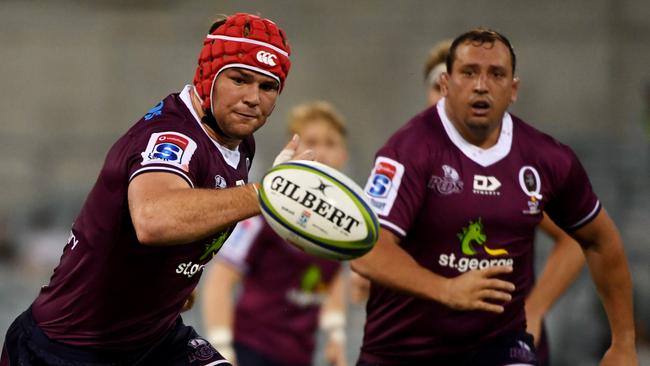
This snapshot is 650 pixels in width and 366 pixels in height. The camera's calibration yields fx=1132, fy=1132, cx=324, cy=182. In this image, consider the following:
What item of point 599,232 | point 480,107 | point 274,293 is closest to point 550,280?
point 599,232

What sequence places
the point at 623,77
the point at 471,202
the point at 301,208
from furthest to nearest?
the point at 623,77 < the point at 471,202 < the point at 301,208

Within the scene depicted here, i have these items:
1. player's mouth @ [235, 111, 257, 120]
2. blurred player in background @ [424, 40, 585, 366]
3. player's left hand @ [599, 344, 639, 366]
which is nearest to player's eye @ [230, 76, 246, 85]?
player's mouth @ [235, 111, 257, 120]

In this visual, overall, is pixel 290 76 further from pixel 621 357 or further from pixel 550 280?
pixel 621 357

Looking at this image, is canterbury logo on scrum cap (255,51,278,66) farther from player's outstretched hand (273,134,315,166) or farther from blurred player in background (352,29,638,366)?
blurred player in background (352,29,638,366)

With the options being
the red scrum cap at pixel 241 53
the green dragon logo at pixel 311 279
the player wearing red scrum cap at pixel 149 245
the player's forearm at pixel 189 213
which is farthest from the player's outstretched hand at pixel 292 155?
the green dragon logo at pixel 311 279

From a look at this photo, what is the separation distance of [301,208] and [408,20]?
33.2 feet

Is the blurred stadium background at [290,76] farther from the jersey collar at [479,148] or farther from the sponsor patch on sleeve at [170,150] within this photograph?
the sponsor patch on sleeve at [170,150]

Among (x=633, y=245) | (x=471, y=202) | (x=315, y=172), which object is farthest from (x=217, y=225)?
(x=633, y=245)

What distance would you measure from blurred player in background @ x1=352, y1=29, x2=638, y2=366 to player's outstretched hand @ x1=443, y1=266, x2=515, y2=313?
17 cm

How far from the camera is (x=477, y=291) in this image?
4.34m

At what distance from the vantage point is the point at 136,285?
3.98 meters

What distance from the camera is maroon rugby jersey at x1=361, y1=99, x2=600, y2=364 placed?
470cm

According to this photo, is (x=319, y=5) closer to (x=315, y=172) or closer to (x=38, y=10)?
(x=38, y=10)

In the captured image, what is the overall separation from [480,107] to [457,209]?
0.46 metres
